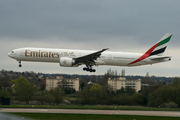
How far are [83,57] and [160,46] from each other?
59.5ft

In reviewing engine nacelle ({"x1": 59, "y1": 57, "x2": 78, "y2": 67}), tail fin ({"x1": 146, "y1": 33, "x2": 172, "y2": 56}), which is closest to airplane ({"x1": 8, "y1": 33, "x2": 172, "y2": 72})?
engine nacelle ({"x1": 59, "y1": 57, "x2": 78, "y2": 67})

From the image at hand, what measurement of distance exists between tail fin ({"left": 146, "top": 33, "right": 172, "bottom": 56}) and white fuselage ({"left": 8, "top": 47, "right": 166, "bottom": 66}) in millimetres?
Result: 2565

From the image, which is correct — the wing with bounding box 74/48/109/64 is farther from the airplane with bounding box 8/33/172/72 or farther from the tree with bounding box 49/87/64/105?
the tree with bounding box 49/87/64/105

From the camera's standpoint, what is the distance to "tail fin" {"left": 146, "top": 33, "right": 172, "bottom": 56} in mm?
52469

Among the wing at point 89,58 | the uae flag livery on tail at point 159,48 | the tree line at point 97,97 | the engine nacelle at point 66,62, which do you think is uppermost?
the uae flag livery on tail at point 159,48

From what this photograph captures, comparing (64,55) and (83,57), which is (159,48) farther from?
(64,55)

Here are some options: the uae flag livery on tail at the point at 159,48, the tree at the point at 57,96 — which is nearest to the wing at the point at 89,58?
the uae flag livery on tail at the point at 159,48

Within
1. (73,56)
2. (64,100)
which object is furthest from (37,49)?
(64,100)

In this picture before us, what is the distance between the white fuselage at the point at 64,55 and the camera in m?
49.3

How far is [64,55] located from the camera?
49.6 m

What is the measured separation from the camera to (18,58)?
50.7 meters

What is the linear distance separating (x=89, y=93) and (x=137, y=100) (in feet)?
53.0

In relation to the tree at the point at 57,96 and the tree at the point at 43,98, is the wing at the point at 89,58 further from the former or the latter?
the tree at the point at 43,98

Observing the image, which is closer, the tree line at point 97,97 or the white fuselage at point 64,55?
the white fuselage at point 64,55
